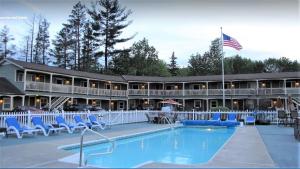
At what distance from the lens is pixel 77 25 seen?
56.1 m

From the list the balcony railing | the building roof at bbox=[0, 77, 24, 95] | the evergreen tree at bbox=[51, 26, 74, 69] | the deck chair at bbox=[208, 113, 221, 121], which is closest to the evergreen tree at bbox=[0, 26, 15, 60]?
the evergreen tree at bbox=[51, 26, 74, 69]

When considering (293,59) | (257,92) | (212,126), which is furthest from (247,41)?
(212,126)

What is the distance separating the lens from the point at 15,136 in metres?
13.8

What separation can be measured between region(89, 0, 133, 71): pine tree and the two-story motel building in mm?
12653

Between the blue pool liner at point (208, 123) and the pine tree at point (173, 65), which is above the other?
the pine tree at point (173, 65)

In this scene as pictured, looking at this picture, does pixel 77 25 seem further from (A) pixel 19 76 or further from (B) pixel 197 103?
(A) pixel 19 76

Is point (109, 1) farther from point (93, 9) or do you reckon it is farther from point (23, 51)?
point (23, 51)

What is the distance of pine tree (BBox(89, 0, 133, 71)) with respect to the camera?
5384cm

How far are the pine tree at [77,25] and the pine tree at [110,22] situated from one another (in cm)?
286

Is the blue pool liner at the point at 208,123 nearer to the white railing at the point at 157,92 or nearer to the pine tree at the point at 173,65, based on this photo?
the white railing at the point at 157,92

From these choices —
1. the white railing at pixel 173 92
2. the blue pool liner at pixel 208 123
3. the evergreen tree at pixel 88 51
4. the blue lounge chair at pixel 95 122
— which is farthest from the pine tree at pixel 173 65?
the blue lounge chair at pixel 95 122

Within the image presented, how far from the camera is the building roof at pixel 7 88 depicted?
26.0 m

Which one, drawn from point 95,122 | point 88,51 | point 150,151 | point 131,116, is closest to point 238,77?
point 131,116

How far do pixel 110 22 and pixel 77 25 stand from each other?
20.7 ft
